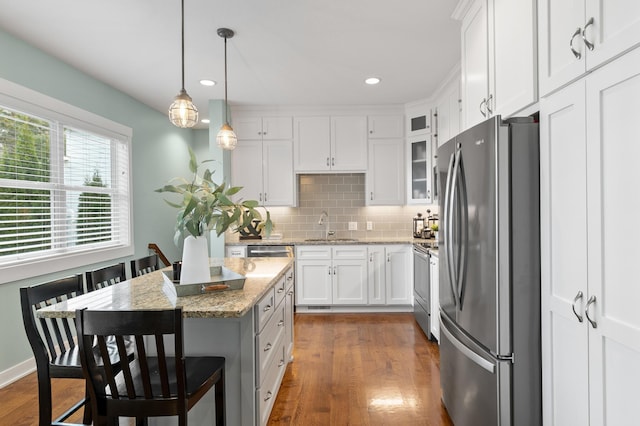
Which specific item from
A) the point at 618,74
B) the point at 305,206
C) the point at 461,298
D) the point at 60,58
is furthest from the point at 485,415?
the point at 60,58

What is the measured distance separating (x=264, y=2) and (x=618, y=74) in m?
2.06

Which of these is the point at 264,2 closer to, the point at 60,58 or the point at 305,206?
the point at 60,58

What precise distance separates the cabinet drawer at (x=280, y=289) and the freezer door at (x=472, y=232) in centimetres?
109

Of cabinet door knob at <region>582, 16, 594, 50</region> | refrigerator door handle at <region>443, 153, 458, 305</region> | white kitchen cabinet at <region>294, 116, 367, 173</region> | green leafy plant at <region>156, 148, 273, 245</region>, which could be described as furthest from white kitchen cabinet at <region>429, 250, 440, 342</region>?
cabinet door knob at <region>582, 16, 594, 50</region>

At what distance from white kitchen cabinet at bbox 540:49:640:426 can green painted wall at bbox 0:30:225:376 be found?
11.9ft

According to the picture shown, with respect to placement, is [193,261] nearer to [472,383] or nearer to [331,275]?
[472,383]

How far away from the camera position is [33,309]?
5.90 ft

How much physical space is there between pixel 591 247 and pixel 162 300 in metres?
1.81

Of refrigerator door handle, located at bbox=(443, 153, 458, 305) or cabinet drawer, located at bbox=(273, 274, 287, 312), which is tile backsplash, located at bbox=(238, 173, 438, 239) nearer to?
cabinet drawer, located at bbox=(273, 274, 287, 312)

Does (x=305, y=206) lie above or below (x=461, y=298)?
above

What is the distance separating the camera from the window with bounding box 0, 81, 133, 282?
2.93 metres

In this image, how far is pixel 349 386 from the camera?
2.75 m

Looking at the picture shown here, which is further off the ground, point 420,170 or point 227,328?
point 420,170

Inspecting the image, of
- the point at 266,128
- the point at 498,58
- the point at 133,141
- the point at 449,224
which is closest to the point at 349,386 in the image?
the point at 449,224
